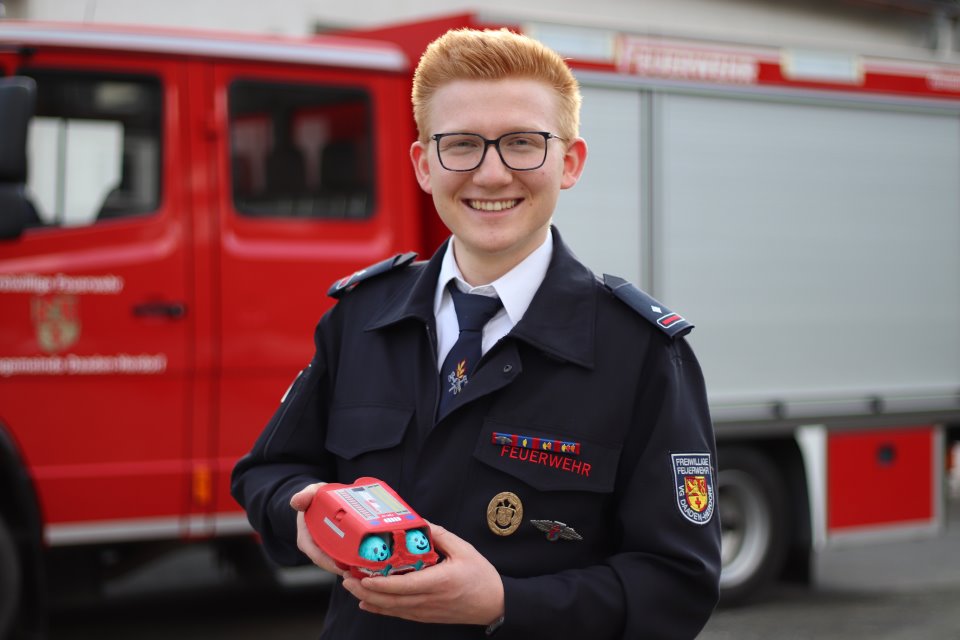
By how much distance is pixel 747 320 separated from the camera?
5.83m

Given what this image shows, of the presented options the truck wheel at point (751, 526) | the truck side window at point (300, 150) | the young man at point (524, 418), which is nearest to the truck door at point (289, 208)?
the truck side window at point (300, 150)

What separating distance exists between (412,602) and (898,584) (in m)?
5.81

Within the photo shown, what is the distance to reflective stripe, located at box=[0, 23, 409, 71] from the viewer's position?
179 inches

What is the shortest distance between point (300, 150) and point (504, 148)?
3325 millimetres

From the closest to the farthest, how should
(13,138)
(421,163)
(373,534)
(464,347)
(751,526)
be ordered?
1. (373,534)
2. (464,347)
3. (421,163)
4. (13,138)
5. (751,526)

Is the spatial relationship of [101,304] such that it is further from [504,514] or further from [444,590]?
[444,590]

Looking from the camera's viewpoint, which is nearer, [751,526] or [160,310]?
[160,310]

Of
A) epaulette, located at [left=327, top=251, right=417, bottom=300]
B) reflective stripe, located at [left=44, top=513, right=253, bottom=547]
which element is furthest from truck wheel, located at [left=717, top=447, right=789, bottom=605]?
epaulette, located at [left=327, top=251, right=417, bottom=300]

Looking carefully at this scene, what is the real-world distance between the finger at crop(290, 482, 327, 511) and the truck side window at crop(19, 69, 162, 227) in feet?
10.5

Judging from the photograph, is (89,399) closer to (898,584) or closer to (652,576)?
(652,576)

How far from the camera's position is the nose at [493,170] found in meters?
1.74

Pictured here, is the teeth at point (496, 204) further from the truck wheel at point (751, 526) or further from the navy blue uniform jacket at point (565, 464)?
the truck wheel at point (751, 526)

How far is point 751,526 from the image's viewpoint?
5945 mm

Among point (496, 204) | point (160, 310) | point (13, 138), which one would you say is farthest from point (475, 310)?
point (160, 310)
